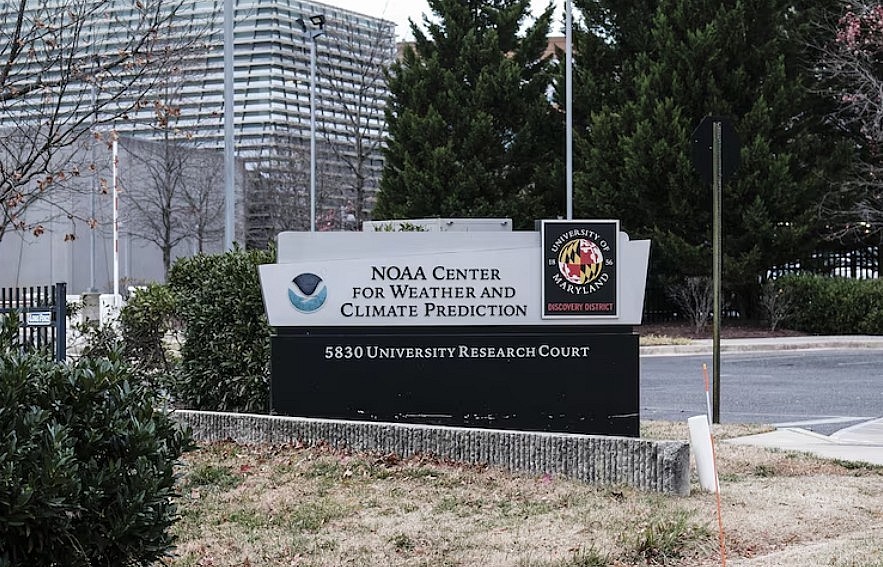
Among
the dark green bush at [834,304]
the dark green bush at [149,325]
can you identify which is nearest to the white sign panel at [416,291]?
the dark green bush at [149,325]

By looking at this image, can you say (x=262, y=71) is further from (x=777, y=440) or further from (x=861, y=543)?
(x=861, y=543)

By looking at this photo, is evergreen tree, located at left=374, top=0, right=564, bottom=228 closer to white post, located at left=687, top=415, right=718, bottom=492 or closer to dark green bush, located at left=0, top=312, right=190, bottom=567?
white post, located at left=687, top=415, right=718, bottom=492

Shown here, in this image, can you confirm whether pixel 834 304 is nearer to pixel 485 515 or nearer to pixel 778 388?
pixel 778 388

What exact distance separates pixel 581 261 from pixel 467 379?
54.3 inches

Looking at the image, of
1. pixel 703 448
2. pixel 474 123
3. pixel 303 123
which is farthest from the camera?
pixel 303 123

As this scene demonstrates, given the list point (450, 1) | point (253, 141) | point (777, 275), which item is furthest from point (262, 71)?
point (777, 275)

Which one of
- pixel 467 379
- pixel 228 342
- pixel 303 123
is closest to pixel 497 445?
pixel 467 379

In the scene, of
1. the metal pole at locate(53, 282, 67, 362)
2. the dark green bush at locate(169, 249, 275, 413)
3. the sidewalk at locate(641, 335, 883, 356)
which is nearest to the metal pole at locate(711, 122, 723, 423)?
the dark green bush at locate(169, 249, 275, 413)

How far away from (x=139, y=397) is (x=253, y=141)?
45843 mm

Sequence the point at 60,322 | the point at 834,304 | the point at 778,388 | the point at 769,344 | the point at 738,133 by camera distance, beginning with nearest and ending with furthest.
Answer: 1. the point at 60,322
2. the point at 778,388
3. the point at 769,344
4. the point at 834,304
5. the point at 738,133

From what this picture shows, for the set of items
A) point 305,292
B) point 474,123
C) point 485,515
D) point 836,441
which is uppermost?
point 474,123

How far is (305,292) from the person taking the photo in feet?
34.1

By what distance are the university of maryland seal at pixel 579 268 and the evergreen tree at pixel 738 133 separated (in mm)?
19415

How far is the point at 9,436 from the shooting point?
4801 mm
